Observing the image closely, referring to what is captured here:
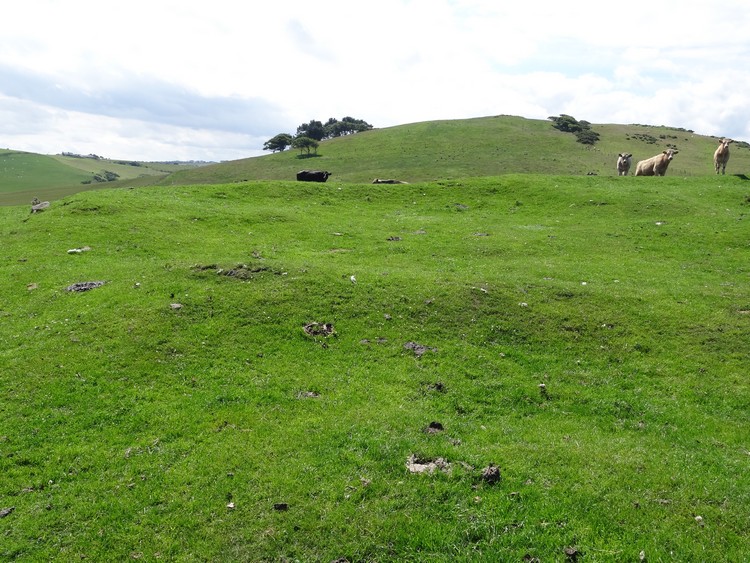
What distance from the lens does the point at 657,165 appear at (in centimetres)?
4844

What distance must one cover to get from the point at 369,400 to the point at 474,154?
3712 inches

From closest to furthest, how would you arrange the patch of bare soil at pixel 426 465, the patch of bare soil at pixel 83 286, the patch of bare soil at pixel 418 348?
1. the patch of bare soil at pixel 426 465
2. the patch of bare soil at pixel 418 348
3. the patch of bare soil at pixel 83 286

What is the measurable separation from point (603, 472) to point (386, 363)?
285 inches

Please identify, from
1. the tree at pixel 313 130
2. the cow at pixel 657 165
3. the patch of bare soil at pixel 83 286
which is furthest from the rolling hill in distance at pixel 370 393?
the tree at pixel 313 130

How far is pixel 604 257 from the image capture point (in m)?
27.9

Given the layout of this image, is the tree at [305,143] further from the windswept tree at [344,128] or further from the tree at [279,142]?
the windswept tree at [344,128]

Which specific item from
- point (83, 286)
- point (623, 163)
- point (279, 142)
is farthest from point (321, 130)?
point (83, 286)

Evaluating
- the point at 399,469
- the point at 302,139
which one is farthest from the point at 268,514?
the point at 302,139

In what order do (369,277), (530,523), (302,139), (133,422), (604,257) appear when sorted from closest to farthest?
1. (530,523)
2. (133,422)
3. (369,277)
4. (604,257)
5. (302,139)

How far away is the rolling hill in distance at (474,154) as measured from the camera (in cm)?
8816

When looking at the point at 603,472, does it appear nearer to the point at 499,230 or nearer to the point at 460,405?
the point at 460,405

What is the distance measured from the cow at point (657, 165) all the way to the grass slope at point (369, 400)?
21.8m

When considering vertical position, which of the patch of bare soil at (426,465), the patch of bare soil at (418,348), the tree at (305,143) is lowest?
the patch of bare soil at (426,465)

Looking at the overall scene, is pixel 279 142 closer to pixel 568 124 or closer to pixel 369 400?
pixel 568 124
